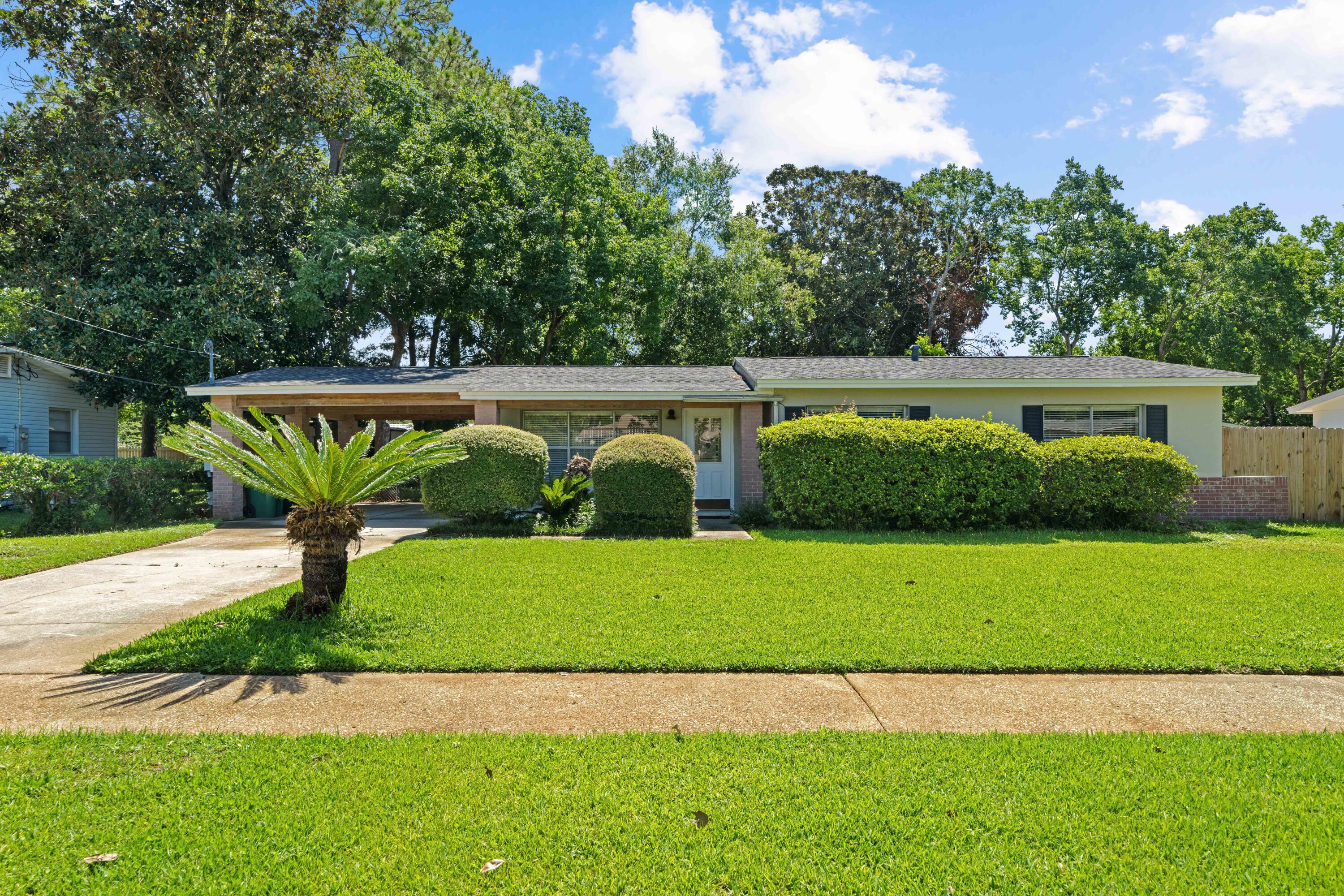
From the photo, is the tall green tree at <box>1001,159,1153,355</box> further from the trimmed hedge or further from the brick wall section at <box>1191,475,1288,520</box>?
the trimmed hedge

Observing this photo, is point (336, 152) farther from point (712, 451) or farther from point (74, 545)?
point (74, 545)

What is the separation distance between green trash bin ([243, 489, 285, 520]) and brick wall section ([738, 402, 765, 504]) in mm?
9590

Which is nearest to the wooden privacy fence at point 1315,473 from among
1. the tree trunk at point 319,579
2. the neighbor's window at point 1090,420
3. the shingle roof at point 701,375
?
the shingle roof at point 701,375

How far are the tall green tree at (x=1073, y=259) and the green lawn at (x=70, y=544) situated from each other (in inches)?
1236

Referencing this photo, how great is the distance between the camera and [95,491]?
12.4 m

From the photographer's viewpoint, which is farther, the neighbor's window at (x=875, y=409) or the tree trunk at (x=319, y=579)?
the neighbor's window at (x=875, y=409)

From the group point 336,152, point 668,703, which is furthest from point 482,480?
point 336,152

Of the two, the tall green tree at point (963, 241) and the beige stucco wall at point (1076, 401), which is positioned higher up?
the tall green tree at point (963, 241)

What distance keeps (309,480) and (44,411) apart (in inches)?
719

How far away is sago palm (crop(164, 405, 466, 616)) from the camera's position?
5.71m

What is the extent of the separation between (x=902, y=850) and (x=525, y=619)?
389cm

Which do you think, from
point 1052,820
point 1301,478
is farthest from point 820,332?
point 1052,820

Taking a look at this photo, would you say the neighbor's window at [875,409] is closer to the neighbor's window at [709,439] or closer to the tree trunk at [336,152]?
the neighbor's window at [709,439]

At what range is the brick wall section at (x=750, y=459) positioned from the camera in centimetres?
1412
